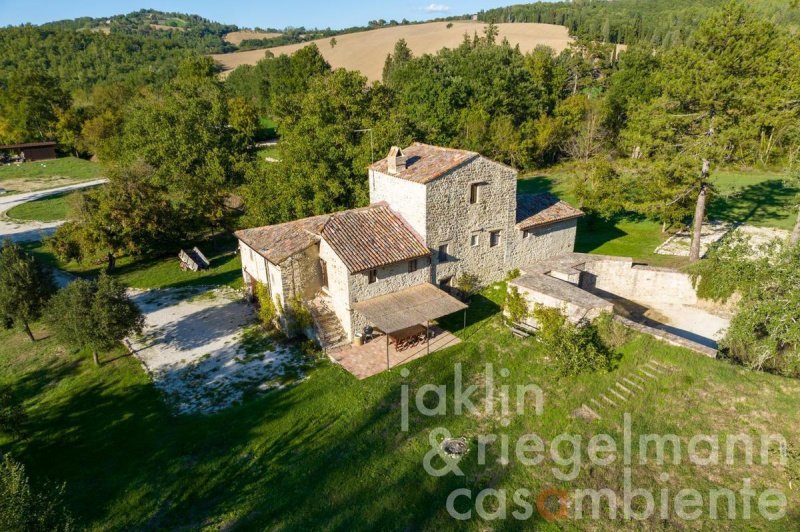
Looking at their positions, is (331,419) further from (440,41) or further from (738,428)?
(440,41)

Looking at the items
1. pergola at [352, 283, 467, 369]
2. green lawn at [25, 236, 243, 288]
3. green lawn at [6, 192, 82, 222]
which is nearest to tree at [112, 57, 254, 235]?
green lawn at [25, 236, 243, 288]

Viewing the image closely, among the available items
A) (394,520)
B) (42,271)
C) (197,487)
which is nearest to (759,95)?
(394,520)

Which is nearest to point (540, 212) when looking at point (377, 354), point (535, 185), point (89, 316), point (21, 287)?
point (377, 354)

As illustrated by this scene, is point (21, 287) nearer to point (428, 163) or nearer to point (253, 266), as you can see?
point (253, 266)

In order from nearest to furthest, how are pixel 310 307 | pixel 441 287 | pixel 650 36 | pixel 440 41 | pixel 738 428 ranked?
pixel 738 428 < pixel 310 307 < pixel 441 287 < pixel 650 36 < pixel 440 41

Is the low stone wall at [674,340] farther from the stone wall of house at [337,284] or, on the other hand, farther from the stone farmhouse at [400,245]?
the stone wall of house at [337,284]

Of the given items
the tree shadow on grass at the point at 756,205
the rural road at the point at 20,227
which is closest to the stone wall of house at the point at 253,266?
the rural road at the point at 20,227
